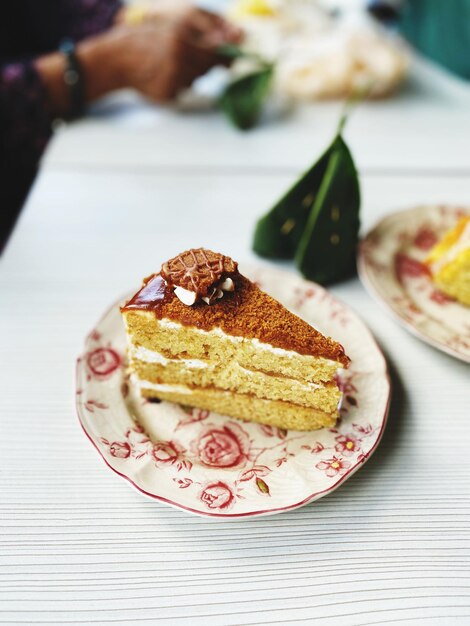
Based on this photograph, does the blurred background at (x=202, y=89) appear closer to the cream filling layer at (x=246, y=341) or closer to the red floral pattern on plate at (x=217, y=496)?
the cream filling layer at (x=246, y=341)

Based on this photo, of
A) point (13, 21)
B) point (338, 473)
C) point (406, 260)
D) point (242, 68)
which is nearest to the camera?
point (338, 473)

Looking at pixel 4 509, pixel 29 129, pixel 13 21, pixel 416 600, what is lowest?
pixel 416 600

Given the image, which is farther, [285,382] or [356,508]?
[285,382]

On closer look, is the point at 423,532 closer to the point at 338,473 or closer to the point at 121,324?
the point at 338,473

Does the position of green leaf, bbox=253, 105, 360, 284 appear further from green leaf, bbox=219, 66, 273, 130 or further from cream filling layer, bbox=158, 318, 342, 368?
green leaf, bbox=219, 66, 273, 130

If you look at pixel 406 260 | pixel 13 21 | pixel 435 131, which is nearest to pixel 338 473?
pixel 406 260

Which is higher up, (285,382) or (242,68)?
(242,68)
